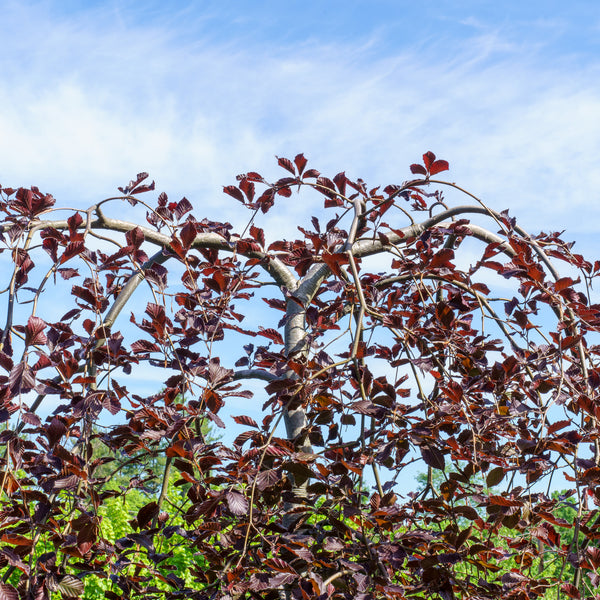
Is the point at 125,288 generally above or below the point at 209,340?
above

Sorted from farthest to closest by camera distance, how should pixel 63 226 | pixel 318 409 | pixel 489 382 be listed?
1. pixel 63 226
2. pixel 489 382
3. pixel 318 409

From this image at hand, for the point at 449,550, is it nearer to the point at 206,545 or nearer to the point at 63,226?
the point at 206,545

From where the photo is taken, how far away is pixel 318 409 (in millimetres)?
1836

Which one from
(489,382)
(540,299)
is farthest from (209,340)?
(540,299)

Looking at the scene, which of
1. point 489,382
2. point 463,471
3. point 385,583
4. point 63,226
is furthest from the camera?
point 63,226

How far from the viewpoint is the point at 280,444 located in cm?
162

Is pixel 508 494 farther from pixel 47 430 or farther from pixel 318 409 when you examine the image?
pixel 47 430

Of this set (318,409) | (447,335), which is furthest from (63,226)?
(447,335)

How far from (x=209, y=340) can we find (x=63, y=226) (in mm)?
709

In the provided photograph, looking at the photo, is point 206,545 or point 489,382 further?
point 489,382

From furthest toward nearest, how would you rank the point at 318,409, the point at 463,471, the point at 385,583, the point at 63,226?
the point at 63,226
the point at 318,409
the point at 463,471
the point at 385,583

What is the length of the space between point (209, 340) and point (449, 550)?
958 mm

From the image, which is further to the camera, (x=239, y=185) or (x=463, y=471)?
(x=239, y=185)

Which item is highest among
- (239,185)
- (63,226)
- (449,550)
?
(239,185)
